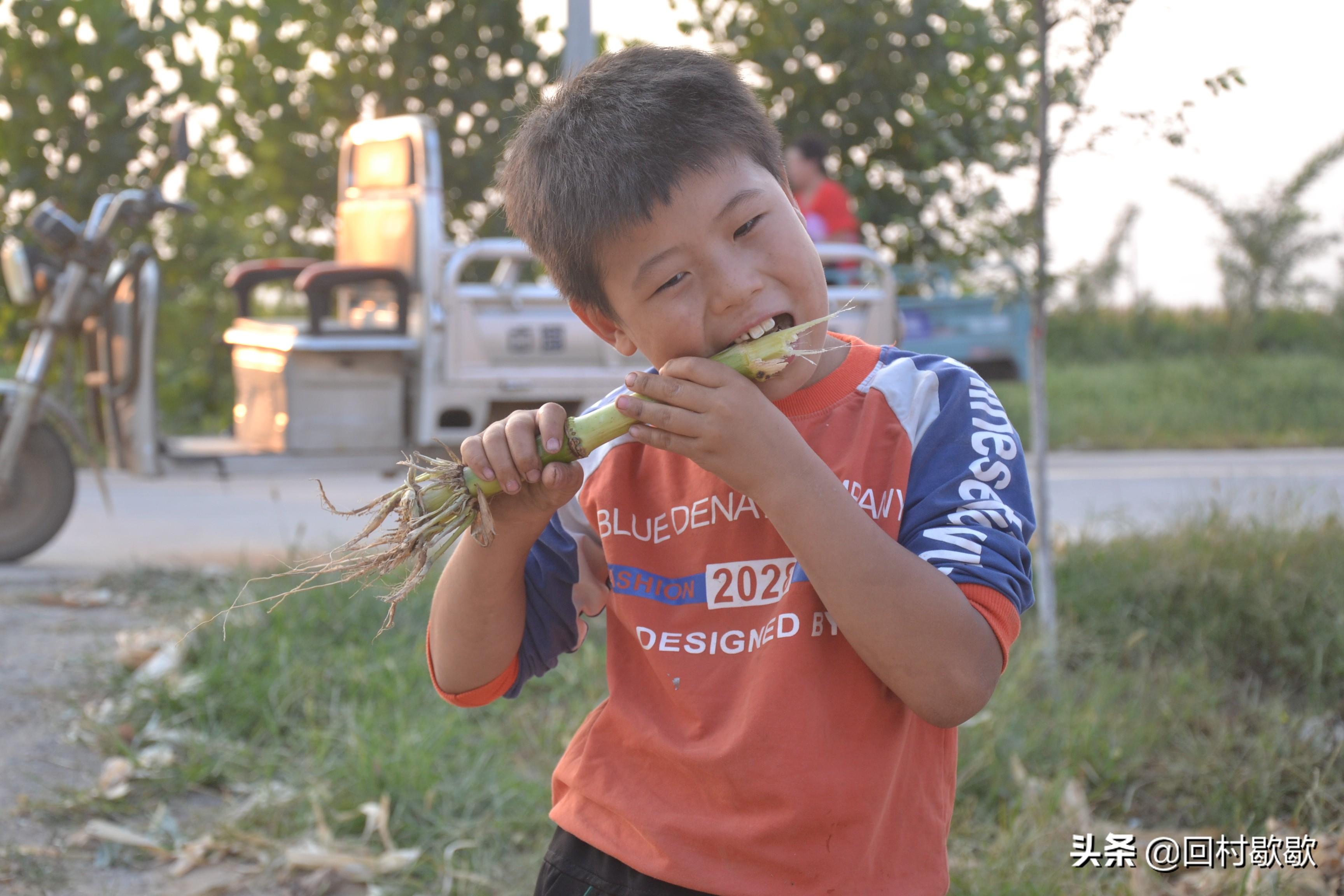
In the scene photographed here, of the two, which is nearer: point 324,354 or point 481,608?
point 481,608

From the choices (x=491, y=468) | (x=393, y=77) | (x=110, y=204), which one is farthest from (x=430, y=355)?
(x=491, y=468)

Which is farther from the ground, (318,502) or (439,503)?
(439,503)

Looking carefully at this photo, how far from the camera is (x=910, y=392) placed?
145 cm

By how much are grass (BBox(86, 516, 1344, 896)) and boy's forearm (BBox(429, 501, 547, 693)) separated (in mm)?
1169

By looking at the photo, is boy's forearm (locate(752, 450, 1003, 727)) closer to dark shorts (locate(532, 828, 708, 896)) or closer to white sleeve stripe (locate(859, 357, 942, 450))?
white sleeve stripe (locate(859, 357, 942, 450))

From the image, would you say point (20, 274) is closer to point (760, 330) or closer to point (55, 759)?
point (55, 759)

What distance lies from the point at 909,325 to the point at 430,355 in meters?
4.16

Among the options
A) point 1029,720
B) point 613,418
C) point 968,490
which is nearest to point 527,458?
point 613,418

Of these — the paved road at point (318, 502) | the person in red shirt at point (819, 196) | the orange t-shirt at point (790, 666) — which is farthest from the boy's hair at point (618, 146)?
the person in red shirt at point (819, 196)

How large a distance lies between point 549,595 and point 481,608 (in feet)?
0.36

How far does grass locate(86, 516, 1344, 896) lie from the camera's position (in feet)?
9.31

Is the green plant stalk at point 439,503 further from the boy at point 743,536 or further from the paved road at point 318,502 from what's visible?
the paved road at point 318,502

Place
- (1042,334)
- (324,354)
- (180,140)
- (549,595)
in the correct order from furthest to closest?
(324,354), (180,140), (1042,334), (549,595)

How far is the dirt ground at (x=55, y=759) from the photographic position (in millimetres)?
2686
